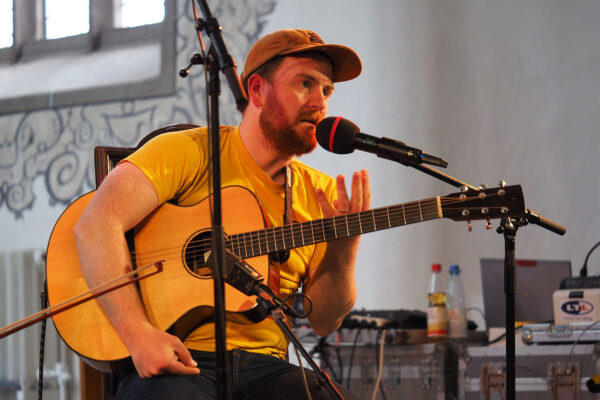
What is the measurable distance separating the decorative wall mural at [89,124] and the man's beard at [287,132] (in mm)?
2200

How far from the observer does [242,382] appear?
191cm

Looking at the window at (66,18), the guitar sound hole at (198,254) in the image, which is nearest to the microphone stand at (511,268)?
the guitar sound hole at (198,254)

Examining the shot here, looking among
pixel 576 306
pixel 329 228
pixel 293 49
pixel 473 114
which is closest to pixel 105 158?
pixel 293 49

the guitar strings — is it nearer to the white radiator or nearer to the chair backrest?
the chair backrest

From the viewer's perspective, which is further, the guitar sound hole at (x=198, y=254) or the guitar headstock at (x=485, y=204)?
the guitar sound hole at (x=198, y=254)

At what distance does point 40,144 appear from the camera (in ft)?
15.7

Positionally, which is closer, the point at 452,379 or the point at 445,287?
the point at 452,379

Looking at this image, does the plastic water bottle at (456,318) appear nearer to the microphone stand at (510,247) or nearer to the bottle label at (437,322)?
the bottle label at (437,322)

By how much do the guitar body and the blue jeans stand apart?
0.09 metres

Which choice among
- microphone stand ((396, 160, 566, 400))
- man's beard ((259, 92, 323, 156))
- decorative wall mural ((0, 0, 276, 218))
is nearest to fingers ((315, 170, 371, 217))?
microphone stand ((396, 160, 566, 400))

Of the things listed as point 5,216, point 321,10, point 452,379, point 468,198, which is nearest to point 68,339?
point 468,198

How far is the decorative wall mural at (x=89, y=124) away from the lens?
445 centimetres

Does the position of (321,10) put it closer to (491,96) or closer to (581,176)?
(491,96)

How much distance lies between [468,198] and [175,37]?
3271 millimetres
